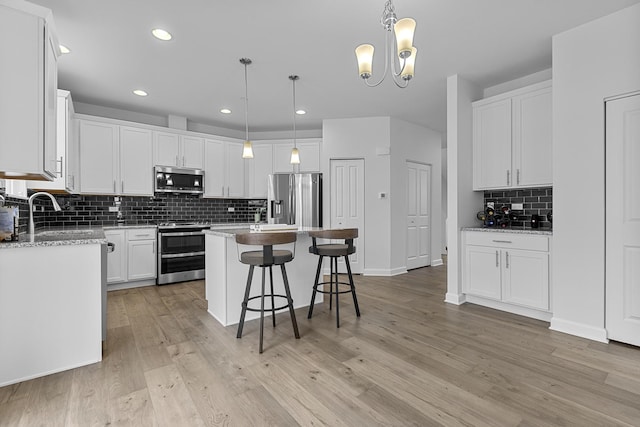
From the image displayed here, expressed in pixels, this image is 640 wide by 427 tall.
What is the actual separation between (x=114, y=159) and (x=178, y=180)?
0.89 metres

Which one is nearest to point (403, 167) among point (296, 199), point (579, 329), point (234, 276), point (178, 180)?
point (296, 199)

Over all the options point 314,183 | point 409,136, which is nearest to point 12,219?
point 314,183

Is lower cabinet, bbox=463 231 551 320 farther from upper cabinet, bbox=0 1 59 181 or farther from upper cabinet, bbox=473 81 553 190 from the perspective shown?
upper cabinet, bbox=0 1 59 181

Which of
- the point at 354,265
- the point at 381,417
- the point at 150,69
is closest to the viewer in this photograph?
the point at 381,417

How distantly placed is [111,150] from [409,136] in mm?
4736

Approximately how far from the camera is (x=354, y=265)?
5168 millimetres

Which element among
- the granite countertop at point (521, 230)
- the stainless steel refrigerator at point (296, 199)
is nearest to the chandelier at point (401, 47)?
the granite countertop at point (521, 230)

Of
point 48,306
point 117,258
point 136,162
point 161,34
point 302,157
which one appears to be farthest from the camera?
point 302,157

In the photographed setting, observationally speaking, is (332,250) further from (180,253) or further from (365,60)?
(180,253)

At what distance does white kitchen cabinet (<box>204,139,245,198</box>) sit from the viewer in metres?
5.29

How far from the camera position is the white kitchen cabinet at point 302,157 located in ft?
18.1

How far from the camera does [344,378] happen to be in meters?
1.99

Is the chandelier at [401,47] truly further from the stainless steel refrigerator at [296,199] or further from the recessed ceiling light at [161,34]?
the stainless steel refrigerator at [296,199]

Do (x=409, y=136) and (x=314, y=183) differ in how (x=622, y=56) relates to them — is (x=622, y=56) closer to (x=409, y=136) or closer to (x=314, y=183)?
(x=409, y=136)
